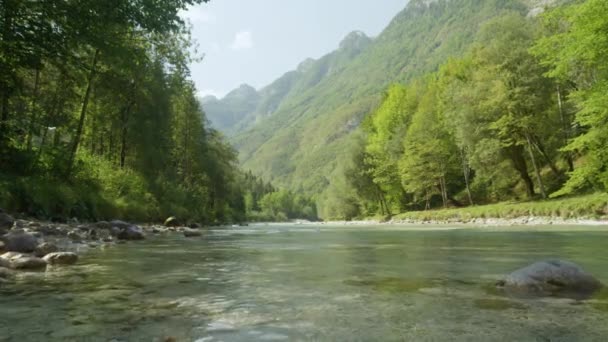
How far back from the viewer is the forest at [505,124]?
56.7 ft

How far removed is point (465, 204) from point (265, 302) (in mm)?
48268

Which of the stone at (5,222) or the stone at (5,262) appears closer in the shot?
the stone at (5,262)

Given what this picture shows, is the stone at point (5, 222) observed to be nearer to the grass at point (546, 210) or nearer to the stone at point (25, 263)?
the stone at point (25, 263)

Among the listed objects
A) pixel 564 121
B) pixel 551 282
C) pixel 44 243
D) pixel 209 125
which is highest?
pixel 209 125

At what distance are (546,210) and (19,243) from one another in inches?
1169

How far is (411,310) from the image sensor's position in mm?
4535

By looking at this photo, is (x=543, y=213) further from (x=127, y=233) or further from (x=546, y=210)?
(x=127, y=233)

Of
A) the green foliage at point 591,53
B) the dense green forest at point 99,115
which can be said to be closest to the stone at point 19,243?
the dense green forest at point 99,115

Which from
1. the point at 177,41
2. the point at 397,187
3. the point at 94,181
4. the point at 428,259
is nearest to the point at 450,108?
the point at 397,187

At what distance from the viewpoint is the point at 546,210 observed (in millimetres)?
29016

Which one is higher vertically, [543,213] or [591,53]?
[591,53]

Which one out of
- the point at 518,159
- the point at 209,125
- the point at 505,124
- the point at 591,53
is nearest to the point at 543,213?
the point at 505,124

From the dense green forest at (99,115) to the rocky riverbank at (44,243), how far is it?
3.47 m

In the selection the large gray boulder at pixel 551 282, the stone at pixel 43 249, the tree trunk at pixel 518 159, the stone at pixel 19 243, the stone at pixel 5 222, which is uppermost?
the tree trunk at pixel 518 159
